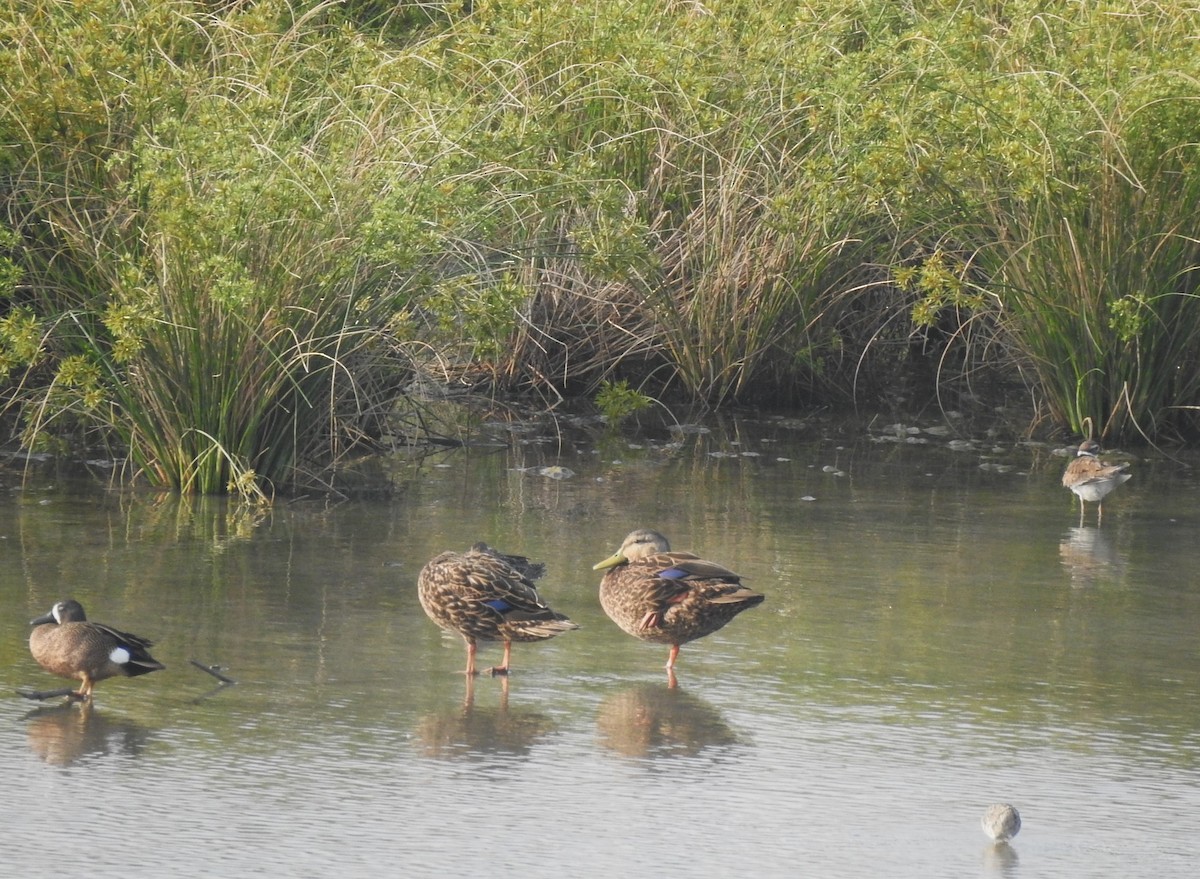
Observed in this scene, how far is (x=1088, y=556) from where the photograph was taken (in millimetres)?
9414

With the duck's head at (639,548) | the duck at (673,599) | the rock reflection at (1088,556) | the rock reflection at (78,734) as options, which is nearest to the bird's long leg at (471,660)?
the duck at (673,599)

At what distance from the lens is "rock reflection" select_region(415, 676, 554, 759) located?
596 cm

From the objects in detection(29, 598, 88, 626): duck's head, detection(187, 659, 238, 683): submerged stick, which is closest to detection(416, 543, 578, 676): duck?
detection(187, 659, 238, 683): submerged stick

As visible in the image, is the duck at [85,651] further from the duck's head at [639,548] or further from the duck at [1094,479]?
the duck at [1094,479]

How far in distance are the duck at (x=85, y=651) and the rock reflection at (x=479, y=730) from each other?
1019 mm

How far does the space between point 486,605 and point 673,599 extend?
26.6 inches

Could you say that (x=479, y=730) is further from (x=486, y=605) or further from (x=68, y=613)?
(x=68, y=613)

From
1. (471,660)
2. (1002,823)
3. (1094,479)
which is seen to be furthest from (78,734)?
(1094,479)

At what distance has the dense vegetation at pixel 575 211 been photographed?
Answer: 32.7ft

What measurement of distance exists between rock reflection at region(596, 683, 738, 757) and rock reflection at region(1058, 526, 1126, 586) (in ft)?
9.20

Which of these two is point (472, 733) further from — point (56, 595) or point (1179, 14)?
point (1179, 14)

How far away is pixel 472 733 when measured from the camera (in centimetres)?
615

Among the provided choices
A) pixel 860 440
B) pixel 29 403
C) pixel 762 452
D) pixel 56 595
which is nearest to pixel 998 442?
pixel 860 440

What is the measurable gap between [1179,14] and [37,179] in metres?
7.29
